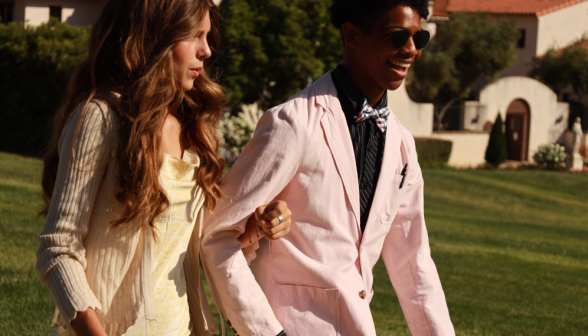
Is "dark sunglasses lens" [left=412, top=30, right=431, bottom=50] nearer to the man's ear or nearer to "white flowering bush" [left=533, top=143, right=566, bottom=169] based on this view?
the man's ear

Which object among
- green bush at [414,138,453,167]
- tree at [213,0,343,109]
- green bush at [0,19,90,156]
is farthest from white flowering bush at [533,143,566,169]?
green bush at [0,19,90,156]

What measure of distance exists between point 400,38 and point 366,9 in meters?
0.18

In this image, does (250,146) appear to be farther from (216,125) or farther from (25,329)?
(25,329)

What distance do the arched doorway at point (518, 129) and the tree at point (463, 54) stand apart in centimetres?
348

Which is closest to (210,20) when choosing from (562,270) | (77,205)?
(77,205)

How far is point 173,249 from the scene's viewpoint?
2.25 m

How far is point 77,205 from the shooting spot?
6.42 feet

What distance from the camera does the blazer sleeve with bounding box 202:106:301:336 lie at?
2.21 meters

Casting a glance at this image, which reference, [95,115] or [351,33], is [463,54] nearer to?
[351,33]

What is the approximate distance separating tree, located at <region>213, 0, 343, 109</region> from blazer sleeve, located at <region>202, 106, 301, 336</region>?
17.9 m

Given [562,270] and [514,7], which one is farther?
[514,7]

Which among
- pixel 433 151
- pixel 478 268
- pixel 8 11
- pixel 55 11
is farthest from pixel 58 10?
pixel 478 268

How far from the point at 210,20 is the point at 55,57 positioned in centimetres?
2049

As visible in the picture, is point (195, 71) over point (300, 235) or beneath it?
over
